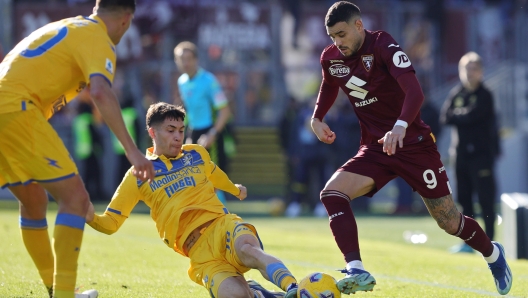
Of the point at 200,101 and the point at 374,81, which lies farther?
the point at 200,101

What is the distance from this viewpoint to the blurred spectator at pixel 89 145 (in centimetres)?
1925

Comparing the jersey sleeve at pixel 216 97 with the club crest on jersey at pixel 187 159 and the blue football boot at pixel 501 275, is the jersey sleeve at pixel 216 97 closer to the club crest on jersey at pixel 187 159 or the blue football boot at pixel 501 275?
the club crest on jersey at pixel 187 159

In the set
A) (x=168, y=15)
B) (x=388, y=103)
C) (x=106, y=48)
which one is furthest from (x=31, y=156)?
(x=168, y=15)

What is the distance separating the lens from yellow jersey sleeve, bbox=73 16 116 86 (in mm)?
4867

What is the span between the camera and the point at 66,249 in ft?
16.7

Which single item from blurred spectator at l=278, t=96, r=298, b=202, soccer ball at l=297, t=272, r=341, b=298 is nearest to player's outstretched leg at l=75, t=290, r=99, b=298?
soccer ball at l=297, t=272, r=341, b=298

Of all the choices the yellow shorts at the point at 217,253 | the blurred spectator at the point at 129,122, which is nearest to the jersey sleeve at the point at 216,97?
the yellow shorts at the point at 217,253

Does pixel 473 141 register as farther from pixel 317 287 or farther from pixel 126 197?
pixel 126 197

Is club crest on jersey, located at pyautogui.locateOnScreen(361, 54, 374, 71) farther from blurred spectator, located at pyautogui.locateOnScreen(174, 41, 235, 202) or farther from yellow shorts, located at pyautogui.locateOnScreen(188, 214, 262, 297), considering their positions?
blurred spectator, located at pyautogui.locateOnScreen(174, 41, 235, 202)

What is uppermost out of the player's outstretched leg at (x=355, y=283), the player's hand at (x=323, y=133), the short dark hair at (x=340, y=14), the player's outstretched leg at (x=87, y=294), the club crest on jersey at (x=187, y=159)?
the short dark hair at (x=340, y=14)

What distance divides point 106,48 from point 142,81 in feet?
61.8

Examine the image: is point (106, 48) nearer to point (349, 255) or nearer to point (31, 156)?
point (31, 156)

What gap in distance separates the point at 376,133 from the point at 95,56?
2.44 meters

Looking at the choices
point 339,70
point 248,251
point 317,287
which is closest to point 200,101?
point 339,70
